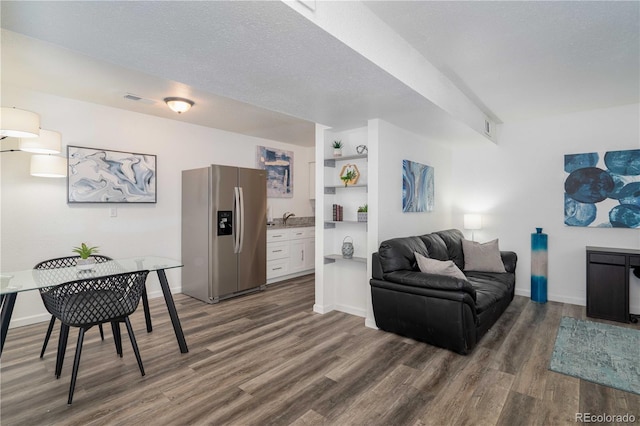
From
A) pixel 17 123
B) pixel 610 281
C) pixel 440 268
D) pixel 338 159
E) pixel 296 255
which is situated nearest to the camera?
pixel 17 123

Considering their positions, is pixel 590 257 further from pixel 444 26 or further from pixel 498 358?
pixel 444 26

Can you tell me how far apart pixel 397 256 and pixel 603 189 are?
2.93 meters

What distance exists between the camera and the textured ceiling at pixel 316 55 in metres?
1.66

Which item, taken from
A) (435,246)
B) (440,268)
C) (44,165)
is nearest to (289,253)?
(435,246)

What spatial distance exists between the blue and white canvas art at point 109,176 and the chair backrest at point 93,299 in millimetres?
1953

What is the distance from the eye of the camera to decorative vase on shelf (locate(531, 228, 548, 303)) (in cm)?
427

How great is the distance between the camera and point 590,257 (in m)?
3.70

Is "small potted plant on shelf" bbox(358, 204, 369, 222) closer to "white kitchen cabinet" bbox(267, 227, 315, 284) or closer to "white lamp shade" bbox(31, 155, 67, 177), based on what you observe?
"white kitchen cabinet" bbox(267, 227, 315, 284)

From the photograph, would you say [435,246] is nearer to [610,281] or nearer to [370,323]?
[370,323]

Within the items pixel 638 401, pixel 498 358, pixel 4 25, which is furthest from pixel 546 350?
pixel 4 25

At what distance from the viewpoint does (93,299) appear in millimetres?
2242

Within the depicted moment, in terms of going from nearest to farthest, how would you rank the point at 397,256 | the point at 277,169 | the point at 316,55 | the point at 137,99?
the point at 316,55, the point at 397,256, the point at 137,99, the point at 277,169

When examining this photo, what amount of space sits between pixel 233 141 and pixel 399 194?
9.86ft

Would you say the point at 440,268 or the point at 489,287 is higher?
the point at 440,268
